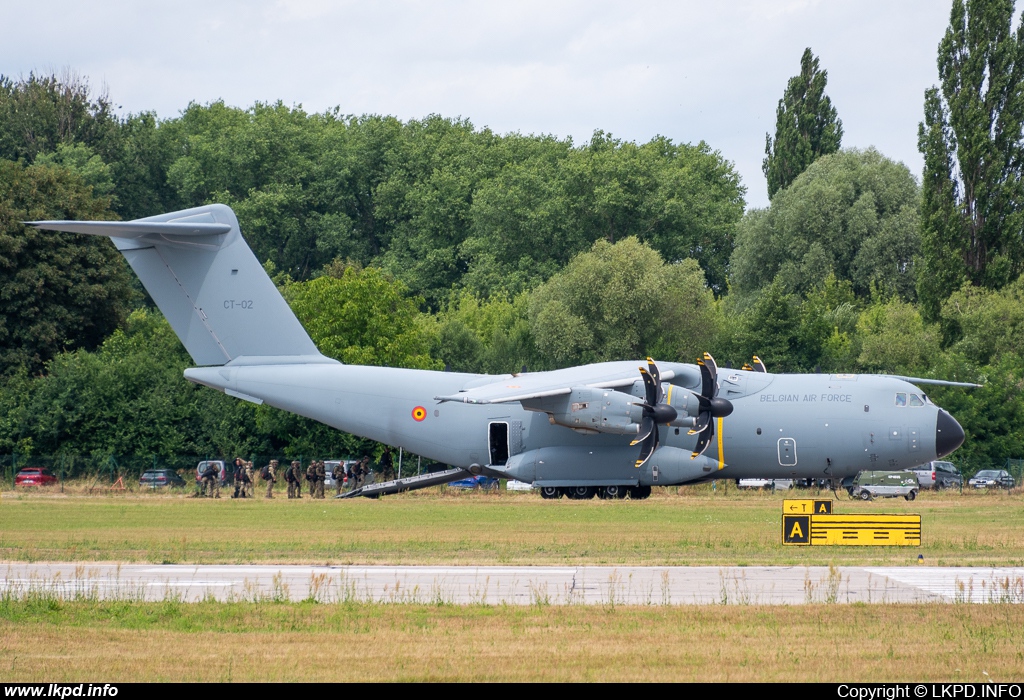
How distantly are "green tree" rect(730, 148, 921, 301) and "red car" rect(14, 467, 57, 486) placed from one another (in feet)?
139

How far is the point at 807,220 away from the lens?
7250 cm

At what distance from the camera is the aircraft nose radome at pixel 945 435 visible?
30578mm

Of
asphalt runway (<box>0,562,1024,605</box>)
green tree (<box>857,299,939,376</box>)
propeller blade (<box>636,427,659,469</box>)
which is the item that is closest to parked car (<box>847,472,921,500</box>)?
propeller blade (<box>636,427,659,469</box>)

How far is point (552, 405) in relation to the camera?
29406 mm

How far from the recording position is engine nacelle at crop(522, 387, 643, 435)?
29.0 m

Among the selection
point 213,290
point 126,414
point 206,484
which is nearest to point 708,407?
point 213,290

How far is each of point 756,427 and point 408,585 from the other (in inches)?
589

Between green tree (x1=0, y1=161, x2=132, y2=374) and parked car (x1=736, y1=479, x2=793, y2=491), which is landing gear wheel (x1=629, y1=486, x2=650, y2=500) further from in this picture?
green tree (x1=0, y1=161, x2=132, y2=374)

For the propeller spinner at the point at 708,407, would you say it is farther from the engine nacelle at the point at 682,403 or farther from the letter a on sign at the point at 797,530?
the letter a on sign at the point at 797,530

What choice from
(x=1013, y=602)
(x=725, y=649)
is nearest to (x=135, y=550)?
(x=725, y=649)

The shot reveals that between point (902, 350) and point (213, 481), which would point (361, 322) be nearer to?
point (213, 481)

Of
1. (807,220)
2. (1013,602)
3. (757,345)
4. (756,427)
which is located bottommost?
(1013,602)

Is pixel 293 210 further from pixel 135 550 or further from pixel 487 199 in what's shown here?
pixel 135 550

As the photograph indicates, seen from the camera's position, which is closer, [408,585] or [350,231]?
[408,585]
